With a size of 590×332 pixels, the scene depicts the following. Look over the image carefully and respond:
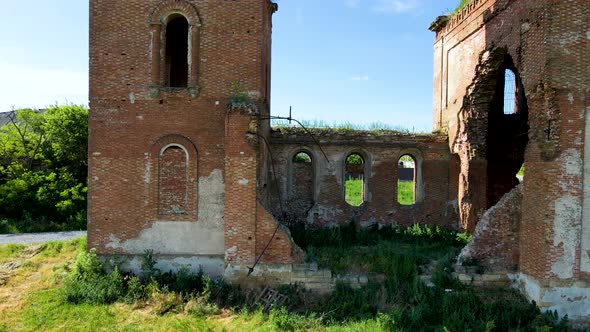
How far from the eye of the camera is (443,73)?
16.3 metres

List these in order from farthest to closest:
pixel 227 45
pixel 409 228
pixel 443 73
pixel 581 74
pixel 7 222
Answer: pixel 7 222
pixel 443 73
pixel 409 228
pixel 227 45
pixel 581 74

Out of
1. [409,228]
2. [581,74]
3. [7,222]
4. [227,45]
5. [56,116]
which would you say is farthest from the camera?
[56,116]

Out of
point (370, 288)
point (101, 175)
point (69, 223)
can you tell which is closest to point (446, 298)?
point (370, 288)

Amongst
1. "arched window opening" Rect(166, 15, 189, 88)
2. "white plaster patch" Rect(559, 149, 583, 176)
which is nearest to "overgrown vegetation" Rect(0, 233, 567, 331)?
"white plaster patch" Rect(559, 149, 583, 176)

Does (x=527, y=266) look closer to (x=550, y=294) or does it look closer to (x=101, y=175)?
(x=550, y=294)

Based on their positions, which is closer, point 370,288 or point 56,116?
point 370,288

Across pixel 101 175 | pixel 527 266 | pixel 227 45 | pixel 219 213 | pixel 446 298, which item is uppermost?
pixel 227 45

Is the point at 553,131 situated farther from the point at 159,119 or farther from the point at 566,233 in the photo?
the point at 159,119

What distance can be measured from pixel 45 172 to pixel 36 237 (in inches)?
239

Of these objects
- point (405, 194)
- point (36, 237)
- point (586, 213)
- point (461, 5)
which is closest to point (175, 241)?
point (586, 213)

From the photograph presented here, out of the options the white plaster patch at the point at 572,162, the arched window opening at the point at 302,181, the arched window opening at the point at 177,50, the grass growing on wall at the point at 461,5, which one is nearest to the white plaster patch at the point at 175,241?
the arched window opening at the point at 177,50

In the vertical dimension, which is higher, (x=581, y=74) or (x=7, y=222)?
(x=581, y=74)

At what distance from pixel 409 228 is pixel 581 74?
7537 millimetres

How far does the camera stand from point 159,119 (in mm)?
10547
